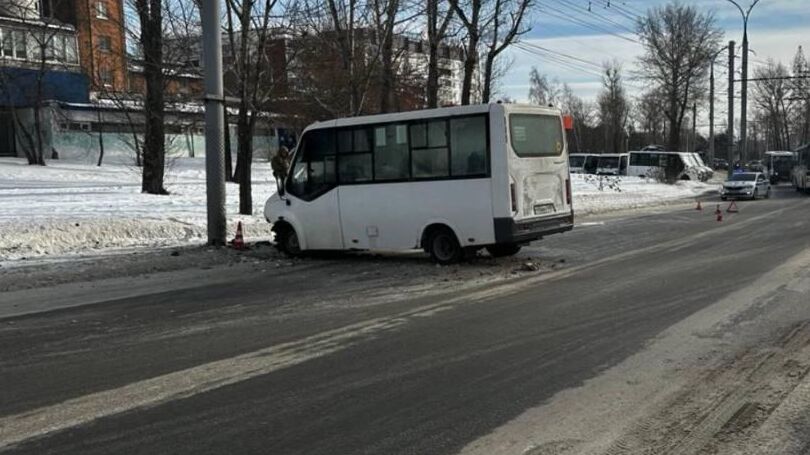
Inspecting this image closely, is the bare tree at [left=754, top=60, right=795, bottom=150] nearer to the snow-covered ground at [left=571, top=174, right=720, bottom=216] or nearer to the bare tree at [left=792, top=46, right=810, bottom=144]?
the bare tree at [left=792, top=46, right=810, bottom=144]

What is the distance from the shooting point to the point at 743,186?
35.2 metres

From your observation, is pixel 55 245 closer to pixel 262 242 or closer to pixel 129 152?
pixel 262 242

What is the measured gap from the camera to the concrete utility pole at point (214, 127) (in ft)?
47.3

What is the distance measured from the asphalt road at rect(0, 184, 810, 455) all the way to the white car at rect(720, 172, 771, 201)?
26503 millimetres

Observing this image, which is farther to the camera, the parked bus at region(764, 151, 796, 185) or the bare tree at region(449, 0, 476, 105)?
the parked bus at region(764, 151, 796, 185)

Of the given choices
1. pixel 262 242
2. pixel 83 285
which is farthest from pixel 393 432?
pixel 262 242

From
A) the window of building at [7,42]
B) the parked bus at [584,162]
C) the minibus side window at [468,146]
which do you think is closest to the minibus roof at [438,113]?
the minibus side window at [468,146]

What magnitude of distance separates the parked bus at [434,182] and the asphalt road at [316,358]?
1548mm

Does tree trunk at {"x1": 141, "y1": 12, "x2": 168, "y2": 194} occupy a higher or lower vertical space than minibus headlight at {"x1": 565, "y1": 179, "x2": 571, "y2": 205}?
higher

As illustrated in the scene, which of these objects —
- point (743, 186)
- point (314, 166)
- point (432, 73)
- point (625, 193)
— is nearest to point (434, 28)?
point (432, 73)

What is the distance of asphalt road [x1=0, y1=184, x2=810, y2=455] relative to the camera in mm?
4691

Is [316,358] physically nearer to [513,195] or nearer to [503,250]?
[513,195]

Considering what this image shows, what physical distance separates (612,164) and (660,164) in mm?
10773

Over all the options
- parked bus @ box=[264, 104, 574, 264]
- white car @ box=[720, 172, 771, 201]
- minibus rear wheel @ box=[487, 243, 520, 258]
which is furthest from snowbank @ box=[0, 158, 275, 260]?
white car @ box=[720, 172, 771, 201]
